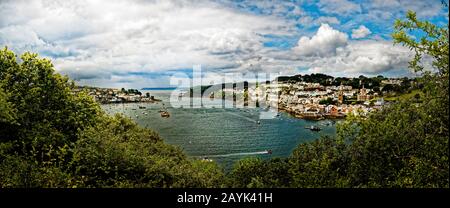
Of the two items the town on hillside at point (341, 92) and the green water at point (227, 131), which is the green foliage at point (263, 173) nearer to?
the town on hillside at point (341, 92)

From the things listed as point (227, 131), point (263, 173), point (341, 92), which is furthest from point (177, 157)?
point (227, 131)

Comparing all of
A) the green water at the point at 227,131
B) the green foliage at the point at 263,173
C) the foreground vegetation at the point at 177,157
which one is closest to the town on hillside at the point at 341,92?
the foreground vegetation at the point at 177,157

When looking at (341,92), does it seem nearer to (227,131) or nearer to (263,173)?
(263,173)

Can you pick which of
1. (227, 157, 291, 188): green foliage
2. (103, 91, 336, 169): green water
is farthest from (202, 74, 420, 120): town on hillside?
(103, 91, 336, 169): green water

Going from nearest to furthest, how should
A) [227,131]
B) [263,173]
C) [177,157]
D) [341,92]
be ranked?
[263,173] < [177,157] < [341,92] < [227,131]
